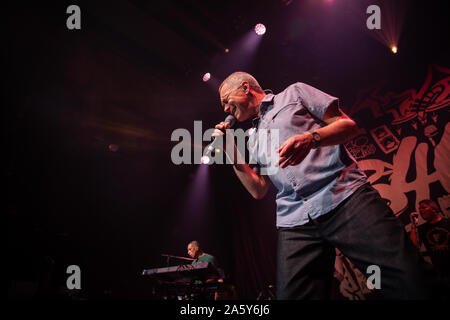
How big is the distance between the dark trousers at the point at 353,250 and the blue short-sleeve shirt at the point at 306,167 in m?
0.05

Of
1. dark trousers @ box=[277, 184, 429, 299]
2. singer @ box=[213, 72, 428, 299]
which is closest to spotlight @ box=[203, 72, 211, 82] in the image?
singer @ box=[213, 72, 428, 299]

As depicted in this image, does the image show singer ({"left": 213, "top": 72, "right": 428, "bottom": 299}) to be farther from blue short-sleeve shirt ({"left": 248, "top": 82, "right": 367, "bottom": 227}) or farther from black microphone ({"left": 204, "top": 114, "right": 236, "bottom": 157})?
black microphone ({"left": 204, "top": 114, "right": 236, "bottom": 157})

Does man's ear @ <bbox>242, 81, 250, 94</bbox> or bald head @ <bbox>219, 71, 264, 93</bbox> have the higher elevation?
Answer: bald head @ <bbox>219, 71, 264, 93</bbox>

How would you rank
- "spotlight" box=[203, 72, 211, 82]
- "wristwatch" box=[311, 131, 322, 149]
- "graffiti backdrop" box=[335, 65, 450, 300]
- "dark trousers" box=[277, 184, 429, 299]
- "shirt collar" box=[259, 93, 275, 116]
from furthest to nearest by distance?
1. "spotlight" box=[203, 72, 211, 82]
2. "graffiti backdrop" box=[335, 65, 450, 300]
3. "shirt collar" box=[259, 93, 275, 116]
4. "wristwatch" box=[311, 131, 322, 149]
5. "dark trousers" box=[277, 184, 429, 299]

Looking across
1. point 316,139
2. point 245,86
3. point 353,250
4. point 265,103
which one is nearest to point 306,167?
point 316,139

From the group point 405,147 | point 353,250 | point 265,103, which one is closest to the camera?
point 353,250

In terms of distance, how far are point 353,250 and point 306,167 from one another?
17.6 inches

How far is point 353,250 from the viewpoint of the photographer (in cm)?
115

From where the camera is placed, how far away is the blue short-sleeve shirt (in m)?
1.29

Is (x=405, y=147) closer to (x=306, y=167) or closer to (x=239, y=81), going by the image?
(x=239, y=81)

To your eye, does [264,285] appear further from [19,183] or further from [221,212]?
[19,183]

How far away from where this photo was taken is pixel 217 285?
3893 mm

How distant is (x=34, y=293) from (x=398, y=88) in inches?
336

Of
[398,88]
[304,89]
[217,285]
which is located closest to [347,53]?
[398,88]
